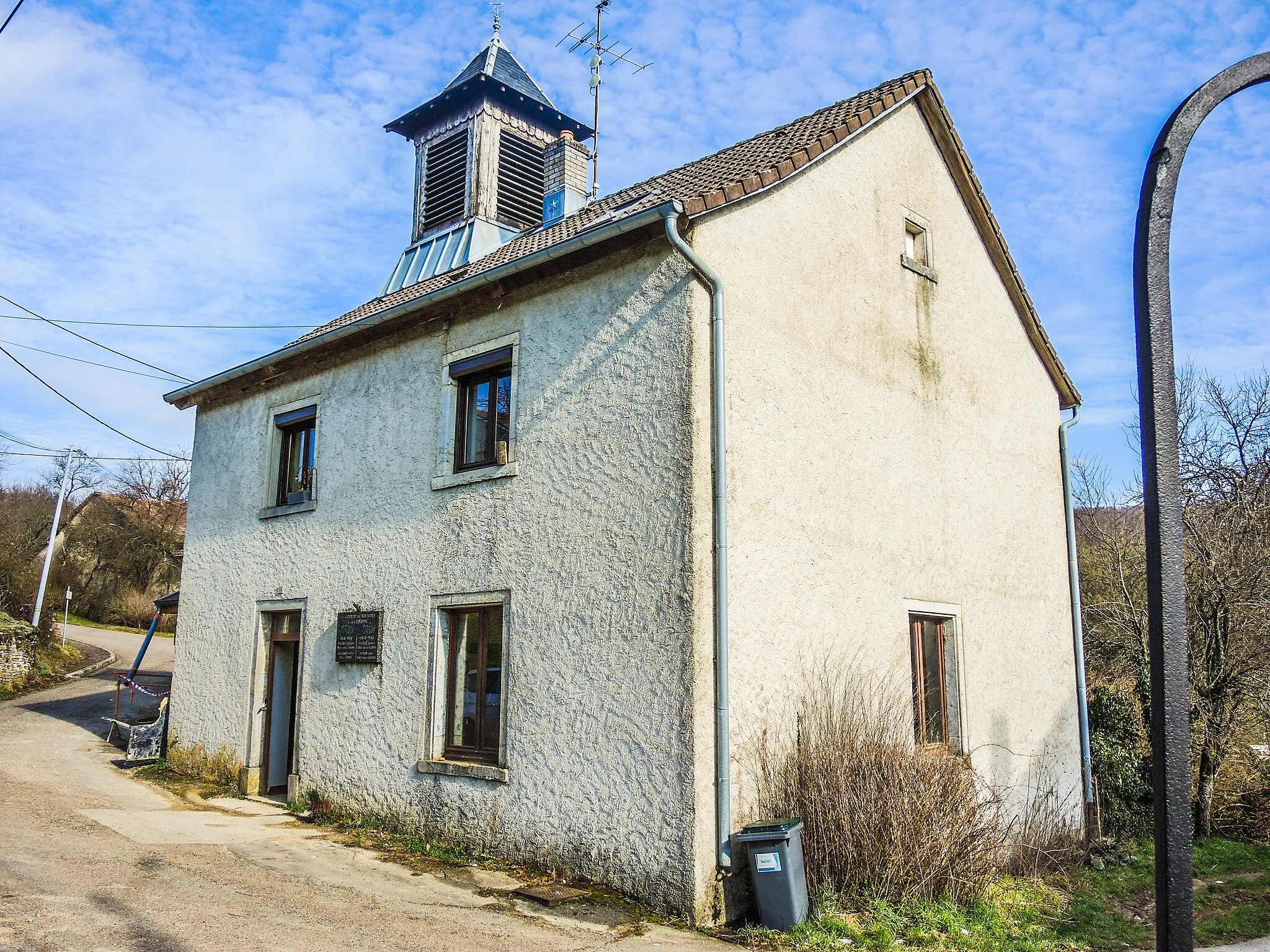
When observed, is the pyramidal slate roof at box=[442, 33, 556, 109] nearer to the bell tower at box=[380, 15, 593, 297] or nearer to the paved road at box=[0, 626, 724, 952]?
the bell tower at box=[380, 15, 593, 297]

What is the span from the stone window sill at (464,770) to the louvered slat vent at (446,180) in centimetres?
1041

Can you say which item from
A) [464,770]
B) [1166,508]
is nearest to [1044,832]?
[464,770]

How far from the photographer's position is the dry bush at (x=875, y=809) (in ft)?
23.9

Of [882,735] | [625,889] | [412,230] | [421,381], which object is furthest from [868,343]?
[412,230]

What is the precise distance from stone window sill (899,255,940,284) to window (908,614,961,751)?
3.85 metres

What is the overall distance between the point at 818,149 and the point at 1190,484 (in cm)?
1027

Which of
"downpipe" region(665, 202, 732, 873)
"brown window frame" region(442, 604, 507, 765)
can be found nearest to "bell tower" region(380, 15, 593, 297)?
"brown window frame" region(442, 604, 507, 765)

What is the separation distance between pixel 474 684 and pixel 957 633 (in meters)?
5.13

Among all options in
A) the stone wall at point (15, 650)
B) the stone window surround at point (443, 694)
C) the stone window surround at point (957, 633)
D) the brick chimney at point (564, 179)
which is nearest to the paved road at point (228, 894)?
the stone window surround at point (443, 694)

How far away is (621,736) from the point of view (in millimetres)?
7660

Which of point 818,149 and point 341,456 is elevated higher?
point 818,149

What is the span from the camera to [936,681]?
10211 mm

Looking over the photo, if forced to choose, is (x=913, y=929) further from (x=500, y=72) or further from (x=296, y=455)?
(x=500, y=72)

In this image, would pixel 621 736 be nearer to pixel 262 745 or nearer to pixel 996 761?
pixel 996 761
